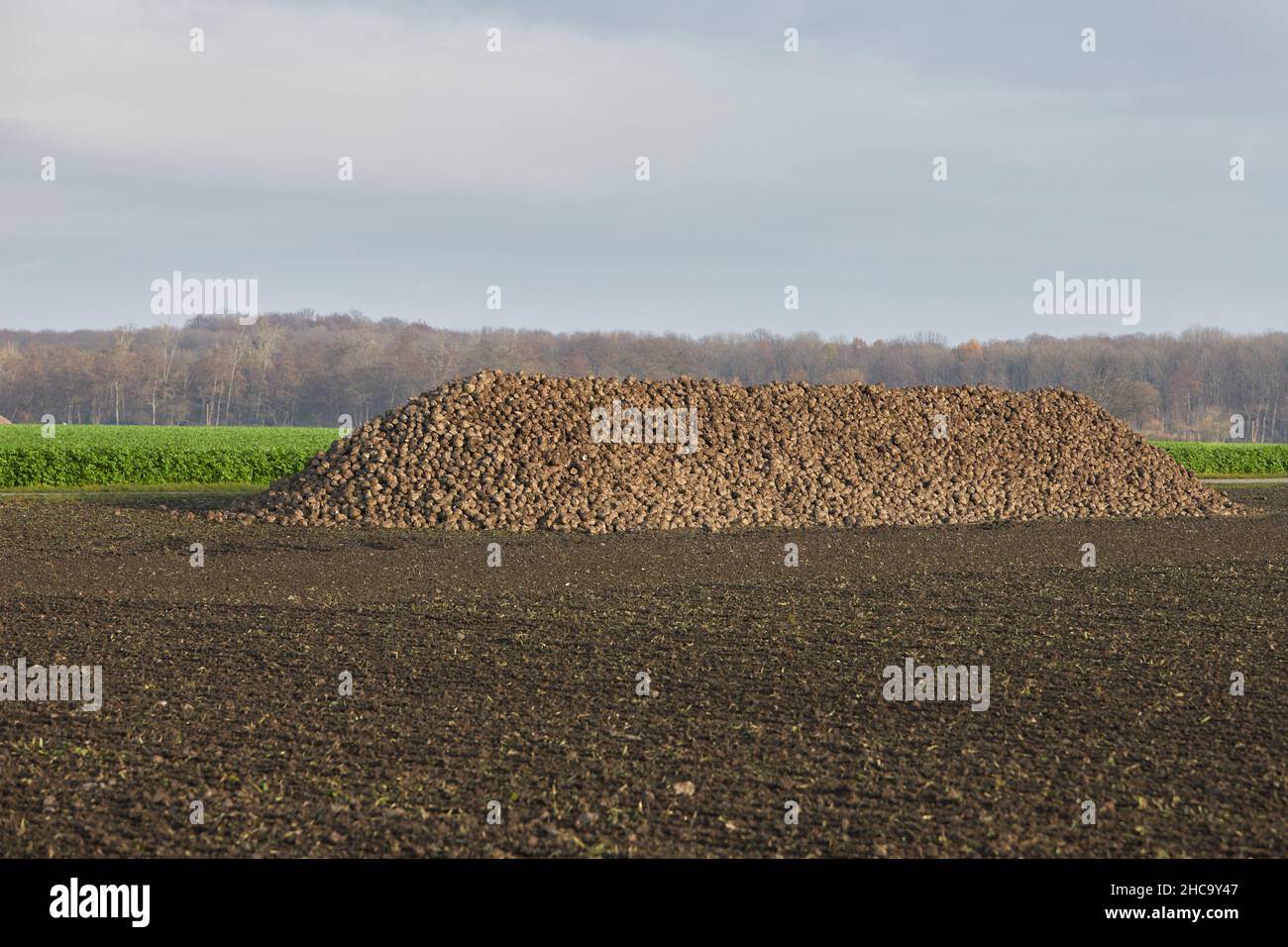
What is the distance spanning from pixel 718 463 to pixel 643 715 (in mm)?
16612

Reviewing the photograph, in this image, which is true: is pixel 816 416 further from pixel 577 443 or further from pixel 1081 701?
pixel 1081 701

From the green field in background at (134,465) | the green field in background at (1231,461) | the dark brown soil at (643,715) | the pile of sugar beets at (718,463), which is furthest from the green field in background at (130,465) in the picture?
the green field in background at (1231,461)

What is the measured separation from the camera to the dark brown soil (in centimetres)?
599

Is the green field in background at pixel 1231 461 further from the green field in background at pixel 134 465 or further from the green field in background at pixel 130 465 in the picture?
the green field in background at pixel 130 465

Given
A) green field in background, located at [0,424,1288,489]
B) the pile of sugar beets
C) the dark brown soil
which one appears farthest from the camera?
green field in background, located at [0,424,1288,489]

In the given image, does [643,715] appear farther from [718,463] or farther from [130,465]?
[130,465]

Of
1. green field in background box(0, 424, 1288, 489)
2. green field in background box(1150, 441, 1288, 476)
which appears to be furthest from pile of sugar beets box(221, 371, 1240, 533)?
green field in background box(1150, 441, 1288, 476)

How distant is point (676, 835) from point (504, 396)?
19.5 m

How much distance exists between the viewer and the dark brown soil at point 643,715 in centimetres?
599

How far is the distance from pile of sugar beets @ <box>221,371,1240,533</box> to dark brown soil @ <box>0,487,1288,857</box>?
6.17 meters

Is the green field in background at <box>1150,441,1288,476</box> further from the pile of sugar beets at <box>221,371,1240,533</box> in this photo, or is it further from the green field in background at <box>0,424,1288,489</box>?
the green field in background at <box>0,424,1288,489</box>

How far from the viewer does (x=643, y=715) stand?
26.8ft

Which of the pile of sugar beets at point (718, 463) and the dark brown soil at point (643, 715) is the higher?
the pile of sugar beets at point (718, 463)

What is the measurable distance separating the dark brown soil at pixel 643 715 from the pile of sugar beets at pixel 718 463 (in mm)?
6165
